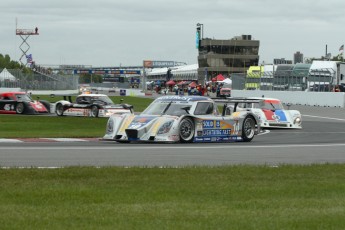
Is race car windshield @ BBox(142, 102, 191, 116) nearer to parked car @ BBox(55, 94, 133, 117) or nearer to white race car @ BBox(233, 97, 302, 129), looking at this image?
white race car @ BBox(233, 97, 302, 129)

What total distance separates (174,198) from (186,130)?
1155cm

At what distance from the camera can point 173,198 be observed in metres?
9.95

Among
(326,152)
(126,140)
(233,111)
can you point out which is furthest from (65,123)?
(326,152)

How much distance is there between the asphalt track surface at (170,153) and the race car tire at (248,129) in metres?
0.25

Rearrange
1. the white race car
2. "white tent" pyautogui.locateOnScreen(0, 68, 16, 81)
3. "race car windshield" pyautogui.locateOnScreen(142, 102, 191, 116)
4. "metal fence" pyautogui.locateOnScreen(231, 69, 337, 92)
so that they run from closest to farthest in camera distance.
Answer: "race car windshield" pyautogui.locateOnScreen(142, 102, 191, 116) < the white race car < "metal fence" pyautogui.locateOnScreen(231, 69, 337, 92) < "white tent" pyautogui.locateOnScreen(0, 68, 16, 81)

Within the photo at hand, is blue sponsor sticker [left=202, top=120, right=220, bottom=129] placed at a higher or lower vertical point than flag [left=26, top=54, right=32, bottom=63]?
lower

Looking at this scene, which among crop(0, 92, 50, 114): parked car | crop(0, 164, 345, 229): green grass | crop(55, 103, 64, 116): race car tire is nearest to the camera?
crop(0, 164, 345, 229): green grass

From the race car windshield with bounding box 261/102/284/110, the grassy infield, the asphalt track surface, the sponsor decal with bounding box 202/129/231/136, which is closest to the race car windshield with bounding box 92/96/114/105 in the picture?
the race car windshield with bounding box 261/102/284/110

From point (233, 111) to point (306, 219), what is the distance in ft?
53.7

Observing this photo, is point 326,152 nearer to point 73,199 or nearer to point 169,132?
point 169,132

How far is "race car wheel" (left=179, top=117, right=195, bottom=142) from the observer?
840 inches

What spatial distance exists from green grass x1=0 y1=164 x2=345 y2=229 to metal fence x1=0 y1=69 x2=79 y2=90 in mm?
67561

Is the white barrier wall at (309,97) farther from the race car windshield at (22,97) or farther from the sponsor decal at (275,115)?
the sponsor decal at (275,115)

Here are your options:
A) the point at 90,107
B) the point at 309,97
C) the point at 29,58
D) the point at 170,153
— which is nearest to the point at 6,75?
the point at 309,97
